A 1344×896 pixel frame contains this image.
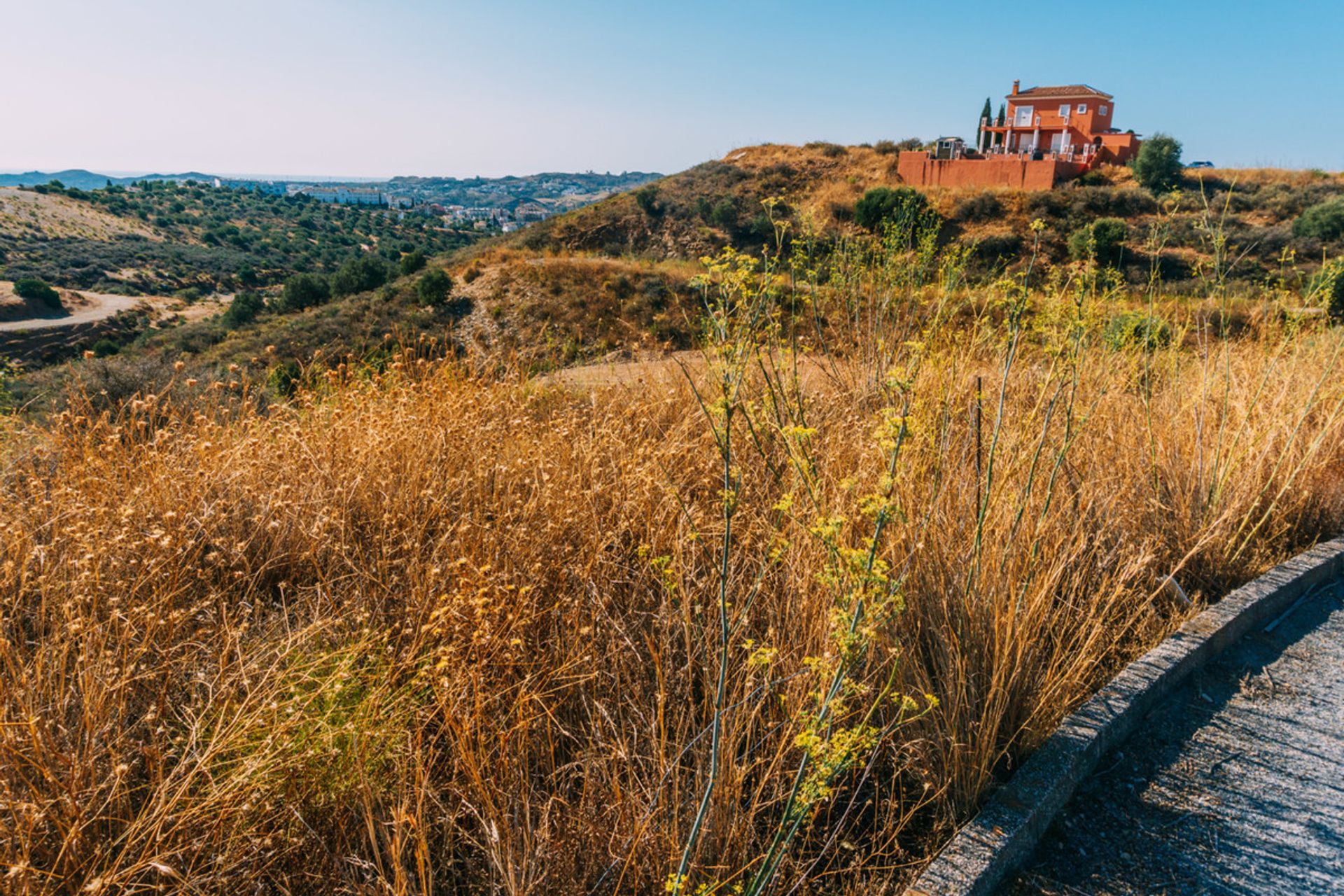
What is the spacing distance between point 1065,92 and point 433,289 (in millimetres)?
31146

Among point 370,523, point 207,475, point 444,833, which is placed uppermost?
point 207,475

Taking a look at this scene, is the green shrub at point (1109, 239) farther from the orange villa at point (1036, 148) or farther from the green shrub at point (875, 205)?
the orange villa at point (1036, 148)

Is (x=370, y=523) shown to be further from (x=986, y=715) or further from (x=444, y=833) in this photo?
(x=986, y=715)

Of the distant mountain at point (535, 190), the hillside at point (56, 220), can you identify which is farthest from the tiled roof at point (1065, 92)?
the distant mountain at point (535, 190)

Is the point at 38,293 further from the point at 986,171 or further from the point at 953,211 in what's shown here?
the point at 986,171

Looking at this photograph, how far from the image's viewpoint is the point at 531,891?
1.39 m

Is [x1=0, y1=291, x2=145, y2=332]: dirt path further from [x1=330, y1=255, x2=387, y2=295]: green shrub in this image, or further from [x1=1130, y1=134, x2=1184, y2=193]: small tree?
[x1=1130, y1=134, x2=1184, y2=193]: small tree

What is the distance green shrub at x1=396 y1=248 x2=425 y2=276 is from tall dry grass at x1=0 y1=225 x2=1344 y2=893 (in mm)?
25230

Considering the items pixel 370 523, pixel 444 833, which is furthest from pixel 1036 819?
pixel 370 523

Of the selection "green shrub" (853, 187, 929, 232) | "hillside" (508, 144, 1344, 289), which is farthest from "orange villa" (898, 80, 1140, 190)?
"green shrub" (853, 187, 929, 232)

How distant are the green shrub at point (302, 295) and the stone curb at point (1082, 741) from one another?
33.5 metres

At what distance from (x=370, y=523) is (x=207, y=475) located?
0.69 m

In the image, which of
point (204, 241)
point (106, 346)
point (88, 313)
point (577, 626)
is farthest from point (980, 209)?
point (204, 241)

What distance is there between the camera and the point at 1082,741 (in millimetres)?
1877
